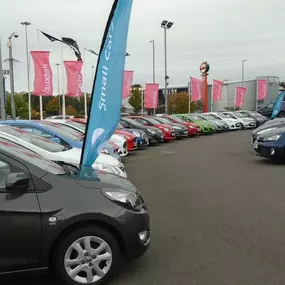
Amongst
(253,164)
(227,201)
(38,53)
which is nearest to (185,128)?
(38,53)

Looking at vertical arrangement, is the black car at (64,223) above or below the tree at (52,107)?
above

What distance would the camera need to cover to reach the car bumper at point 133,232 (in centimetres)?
370

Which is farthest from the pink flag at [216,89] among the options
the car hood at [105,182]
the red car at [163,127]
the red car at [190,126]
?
the car hood at [105,182]

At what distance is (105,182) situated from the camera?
3.92m

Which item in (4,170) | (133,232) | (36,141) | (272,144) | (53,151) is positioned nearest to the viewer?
(4,170)

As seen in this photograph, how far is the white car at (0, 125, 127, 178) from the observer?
688cm

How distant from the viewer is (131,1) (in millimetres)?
5473

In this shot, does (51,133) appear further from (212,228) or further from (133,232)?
(133,232)

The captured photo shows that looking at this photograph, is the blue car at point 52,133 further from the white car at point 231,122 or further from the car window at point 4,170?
the white car at point 231,122

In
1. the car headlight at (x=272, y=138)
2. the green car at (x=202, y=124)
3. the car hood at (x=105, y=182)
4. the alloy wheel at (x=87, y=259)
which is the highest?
the car hood at (x=105, y=182)

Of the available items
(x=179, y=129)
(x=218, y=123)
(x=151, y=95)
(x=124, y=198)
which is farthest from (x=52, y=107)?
(x=124, y=198)

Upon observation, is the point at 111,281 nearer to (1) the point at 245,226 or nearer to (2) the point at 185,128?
(1) the point at 245,226

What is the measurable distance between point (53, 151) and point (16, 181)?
12.8 ft

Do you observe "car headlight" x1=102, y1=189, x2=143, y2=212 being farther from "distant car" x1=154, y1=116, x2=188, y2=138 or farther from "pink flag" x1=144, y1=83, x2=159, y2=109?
"pink flag" x1=144, y1=83, x2=159, y2=109
